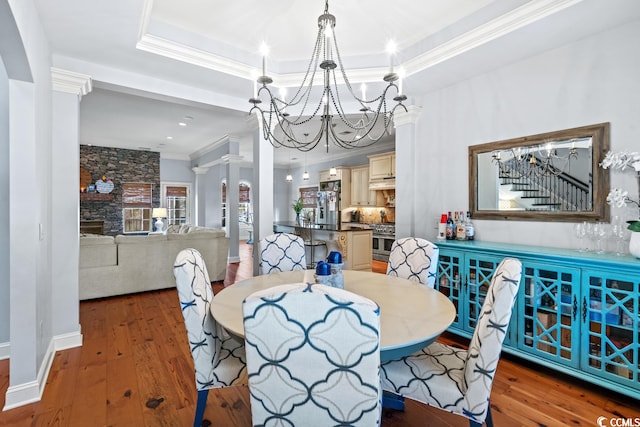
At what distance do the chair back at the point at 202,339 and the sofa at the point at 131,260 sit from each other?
3297 mm

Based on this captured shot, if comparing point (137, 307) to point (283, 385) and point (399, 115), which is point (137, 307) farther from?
point (399, 115)

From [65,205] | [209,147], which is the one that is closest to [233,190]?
[209,147]

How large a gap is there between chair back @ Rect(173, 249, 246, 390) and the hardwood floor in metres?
0.50

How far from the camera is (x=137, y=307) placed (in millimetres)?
3846

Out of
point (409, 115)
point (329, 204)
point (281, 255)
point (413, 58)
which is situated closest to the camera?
point (281, 255)

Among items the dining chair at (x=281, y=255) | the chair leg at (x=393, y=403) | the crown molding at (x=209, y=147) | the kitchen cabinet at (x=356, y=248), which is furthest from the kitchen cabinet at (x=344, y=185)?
the chair leg at (x=393, y=403)

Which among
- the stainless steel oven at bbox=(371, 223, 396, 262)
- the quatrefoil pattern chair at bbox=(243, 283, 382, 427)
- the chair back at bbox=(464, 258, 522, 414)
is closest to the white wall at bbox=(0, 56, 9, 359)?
the quatrefoil pattern chair at bbox=(243, 283, 382, 427)

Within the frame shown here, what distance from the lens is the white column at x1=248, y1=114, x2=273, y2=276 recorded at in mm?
3982

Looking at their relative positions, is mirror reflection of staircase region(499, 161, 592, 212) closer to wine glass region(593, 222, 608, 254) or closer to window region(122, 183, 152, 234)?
wine glass region(593, 222, 608, 254)

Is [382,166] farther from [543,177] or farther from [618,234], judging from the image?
[618,234]

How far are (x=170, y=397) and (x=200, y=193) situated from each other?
7.00 m

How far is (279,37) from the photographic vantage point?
2.77 m

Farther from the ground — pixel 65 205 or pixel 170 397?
pixel 65 205

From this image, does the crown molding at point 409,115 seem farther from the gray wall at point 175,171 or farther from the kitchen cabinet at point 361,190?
the gray wall at point 175,171
